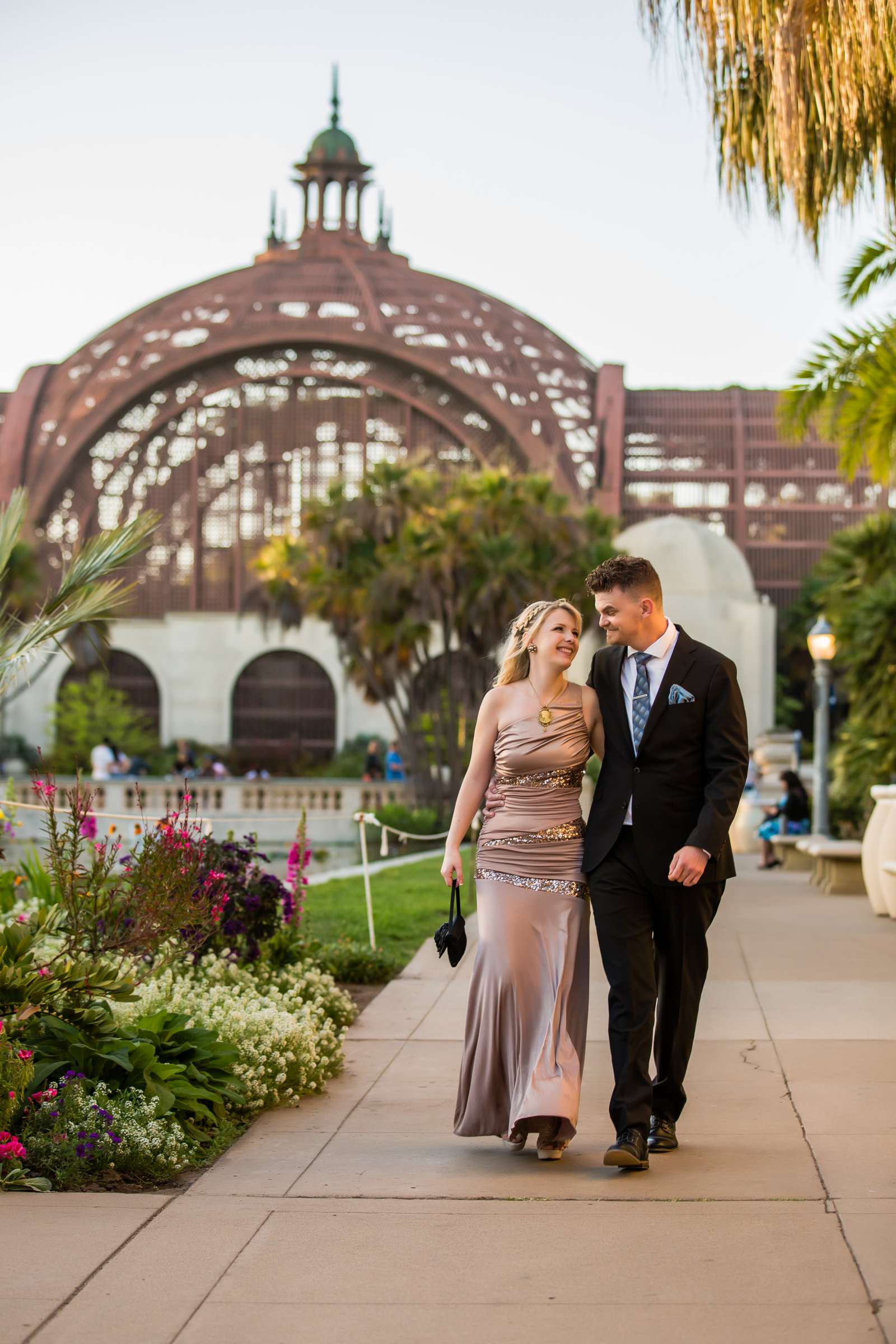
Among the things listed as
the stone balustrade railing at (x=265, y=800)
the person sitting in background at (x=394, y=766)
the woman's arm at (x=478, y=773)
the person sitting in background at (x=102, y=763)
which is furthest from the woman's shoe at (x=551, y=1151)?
the person sitting in background at (x=102, y=763)

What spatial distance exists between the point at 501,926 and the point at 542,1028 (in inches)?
13.3

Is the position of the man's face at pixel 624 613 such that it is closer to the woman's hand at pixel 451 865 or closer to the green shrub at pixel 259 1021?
the woman's hand at pixel 451 865

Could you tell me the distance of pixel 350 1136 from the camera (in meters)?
5.35

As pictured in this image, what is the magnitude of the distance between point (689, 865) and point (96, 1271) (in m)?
2.01

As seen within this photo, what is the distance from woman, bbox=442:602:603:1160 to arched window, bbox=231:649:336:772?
4487 centimetres

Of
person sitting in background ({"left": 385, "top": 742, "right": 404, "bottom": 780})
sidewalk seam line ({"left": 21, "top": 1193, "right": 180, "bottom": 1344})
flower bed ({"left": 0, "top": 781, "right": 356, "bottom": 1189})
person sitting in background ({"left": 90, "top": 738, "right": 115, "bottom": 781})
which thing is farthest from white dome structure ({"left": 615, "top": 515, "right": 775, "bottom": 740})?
sidewalk seam line ({"left": 21, "top": 1193, "right": 180, "bottom": 1344})

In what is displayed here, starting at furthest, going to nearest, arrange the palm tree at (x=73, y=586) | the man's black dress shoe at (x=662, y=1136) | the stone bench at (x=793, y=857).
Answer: the stone bench at (x=793, y=857), the palm tree at (x=73, y=586), the man's black dress shoe at (x=662, y=1136)

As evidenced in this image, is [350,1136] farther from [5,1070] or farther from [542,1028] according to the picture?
[5,1070]

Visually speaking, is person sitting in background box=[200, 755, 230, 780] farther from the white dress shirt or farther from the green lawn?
the white dress shirt

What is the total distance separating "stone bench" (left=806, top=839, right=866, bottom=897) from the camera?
15.0 metres

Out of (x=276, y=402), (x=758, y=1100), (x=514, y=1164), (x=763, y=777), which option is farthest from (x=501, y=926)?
(x=276, y=402)

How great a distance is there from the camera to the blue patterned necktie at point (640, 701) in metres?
4.99

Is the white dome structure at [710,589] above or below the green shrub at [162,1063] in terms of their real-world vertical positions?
above

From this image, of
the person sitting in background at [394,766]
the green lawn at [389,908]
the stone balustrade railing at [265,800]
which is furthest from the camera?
the person sitting in background at [394,766]
